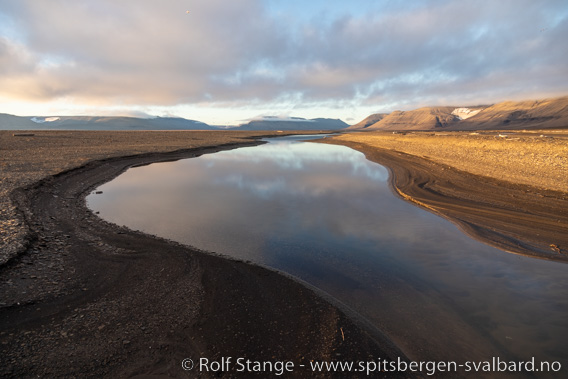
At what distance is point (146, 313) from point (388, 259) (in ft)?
23.5

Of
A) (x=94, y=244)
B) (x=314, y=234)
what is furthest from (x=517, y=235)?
(x=94, y=244)

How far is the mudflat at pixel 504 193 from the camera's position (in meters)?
10.1

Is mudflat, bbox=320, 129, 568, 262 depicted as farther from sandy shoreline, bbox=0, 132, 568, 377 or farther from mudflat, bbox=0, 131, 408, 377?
mudflat, bbox=0, 131, 408, 377

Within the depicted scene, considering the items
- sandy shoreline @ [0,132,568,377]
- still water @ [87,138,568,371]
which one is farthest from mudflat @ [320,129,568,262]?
still water @ [87,138,568,371]

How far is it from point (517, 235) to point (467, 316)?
6361 mm

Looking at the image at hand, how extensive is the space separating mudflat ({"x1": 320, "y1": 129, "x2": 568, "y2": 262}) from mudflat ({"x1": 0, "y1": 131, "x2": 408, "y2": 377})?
27.1 ft

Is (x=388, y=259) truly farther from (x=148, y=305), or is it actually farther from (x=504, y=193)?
(x=504, y=193)

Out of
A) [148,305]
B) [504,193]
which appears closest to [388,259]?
[148,305]

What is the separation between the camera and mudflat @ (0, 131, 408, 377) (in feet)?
15.0

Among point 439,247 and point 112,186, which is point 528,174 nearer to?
point 439,247

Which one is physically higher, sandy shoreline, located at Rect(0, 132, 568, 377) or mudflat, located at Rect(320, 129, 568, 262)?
mudflat, located at Rect(320, 129, 568, 262)

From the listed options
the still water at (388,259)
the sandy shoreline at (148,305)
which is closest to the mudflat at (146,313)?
the sandy shoreline at (148,305)

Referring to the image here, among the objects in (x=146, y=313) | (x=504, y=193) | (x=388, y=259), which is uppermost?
(x=504, y=193)

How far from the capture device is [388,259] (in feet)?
28.9
